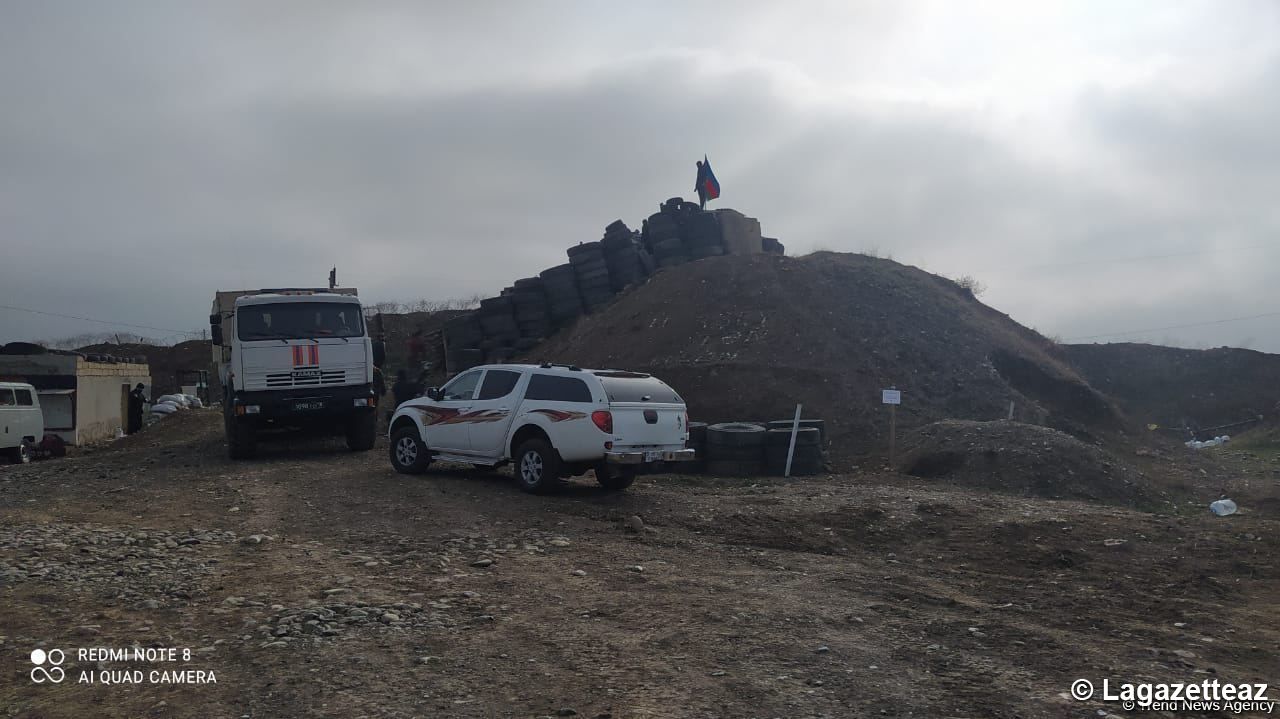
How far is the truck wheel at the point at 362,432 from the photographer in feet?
56.9

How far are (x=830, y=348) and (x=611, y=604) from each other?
61.3 ft

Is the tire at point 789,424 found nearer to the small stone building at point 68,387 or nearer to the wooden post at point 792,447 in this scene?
the wooden post at point 792,447

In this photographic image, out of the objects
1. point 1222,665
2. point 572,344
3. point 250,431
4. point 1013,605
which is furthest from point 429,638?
point 572,344

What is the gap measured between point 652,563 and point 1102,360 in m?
34.4

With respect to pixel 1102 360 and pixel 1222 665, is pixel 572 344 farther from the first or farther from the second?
pixel 1222 665

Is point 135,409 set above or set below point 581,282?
below

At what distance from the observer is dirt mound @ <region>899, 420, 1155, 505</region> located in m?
14.7

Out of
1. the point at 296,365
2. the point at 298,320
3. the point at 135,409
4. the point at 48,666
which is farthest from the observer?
the point at 135,409

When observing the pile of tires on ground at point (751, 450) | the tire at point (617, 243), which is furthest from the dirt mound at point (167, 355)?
the pile of tires on ground at point (751, 450)

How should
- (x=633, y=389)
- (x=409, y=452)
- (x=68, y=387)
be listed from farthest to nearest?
1. (x=68, y=387)
2. (x=409, y=452)
3. (x=633, y=389)

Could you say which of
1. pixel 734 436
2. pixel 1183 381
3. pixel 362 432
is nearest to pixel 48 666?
pixel 734 436

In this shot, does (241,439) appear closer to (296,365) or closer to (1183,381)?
(296,365)

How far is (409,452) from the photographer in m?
14.1

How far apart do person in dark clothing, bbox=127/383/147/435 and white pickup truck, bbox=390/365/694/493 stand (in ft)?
83.2
